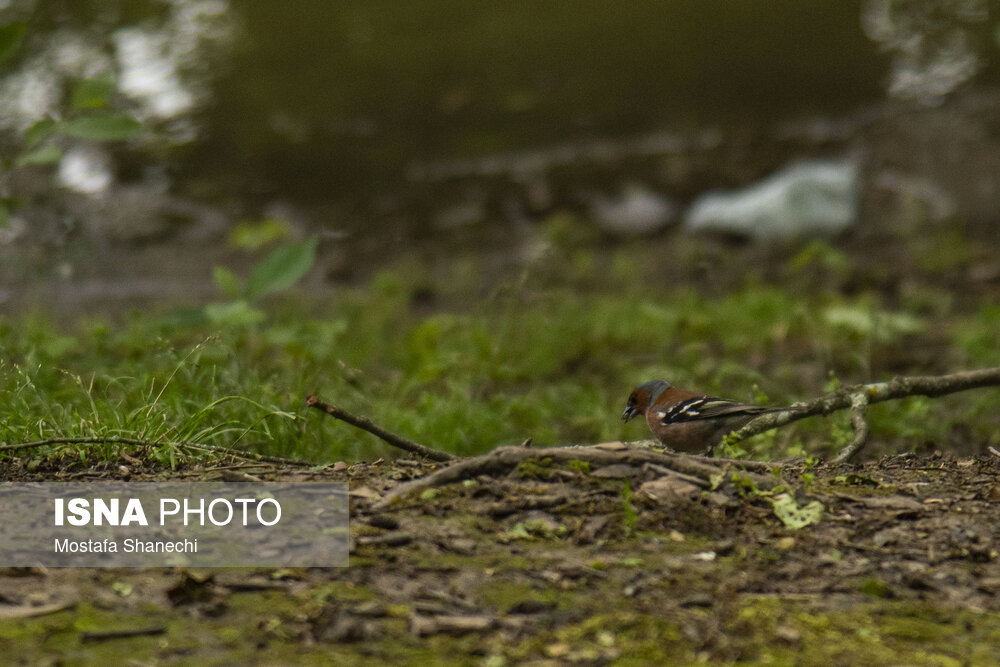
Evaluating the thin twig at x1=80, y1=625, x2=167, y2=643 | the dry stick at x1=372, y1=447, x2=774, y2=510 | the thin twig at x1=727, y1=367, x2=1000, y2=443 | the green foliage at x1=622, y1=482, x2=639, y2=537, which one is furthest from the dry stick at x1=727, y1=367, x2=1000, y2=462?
the thin twig at x1=80, y1=625, x2=167, y2=643

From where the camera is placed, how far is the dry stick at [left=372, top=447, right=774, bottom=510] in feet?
10.2

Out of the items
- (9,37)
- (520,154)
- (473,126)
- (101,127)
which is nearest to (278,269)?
(101,127)

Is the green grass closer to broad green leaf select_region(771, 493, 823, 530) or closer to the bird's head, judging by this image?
the bird's head

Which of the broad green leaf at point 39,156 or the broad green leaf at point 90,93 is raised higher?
the broad green leaf at point 90,93

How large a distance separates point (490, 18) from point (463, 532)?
35.0 ft

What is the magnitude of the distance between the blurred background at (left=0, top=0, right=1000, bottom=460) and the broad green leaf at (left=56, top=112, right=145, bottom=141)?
3.46 meters

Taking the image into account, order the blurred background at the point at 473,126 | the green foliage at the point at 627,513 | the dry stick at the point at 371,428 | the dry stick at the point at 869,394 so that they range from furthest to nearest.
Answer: the blurred background at the point at 473,126
the dry stick at the point at 869,394
the dry stick at the point at 371,428
the green foliage at the point at 627,513

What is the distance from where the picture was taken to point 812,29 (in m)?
11.8

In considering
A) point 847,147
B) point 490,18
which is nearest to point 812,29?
point 847,147

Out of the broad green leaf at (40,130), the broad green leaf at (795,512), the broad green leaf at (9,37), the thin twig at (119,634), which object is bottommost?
the thin twig at (119,634)

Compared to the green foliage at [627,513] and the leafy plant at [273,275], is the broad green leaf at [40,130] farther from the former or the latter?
the green foliage at [627,513]

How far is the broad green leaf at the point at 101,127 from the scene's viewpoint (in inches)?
161

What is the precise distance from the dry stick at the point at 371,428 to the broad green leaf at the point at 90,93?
5.86 feet

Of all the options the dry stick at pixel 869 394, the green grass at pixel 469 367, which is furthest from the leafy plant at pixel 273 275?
the dry stick at pixel 869 394
